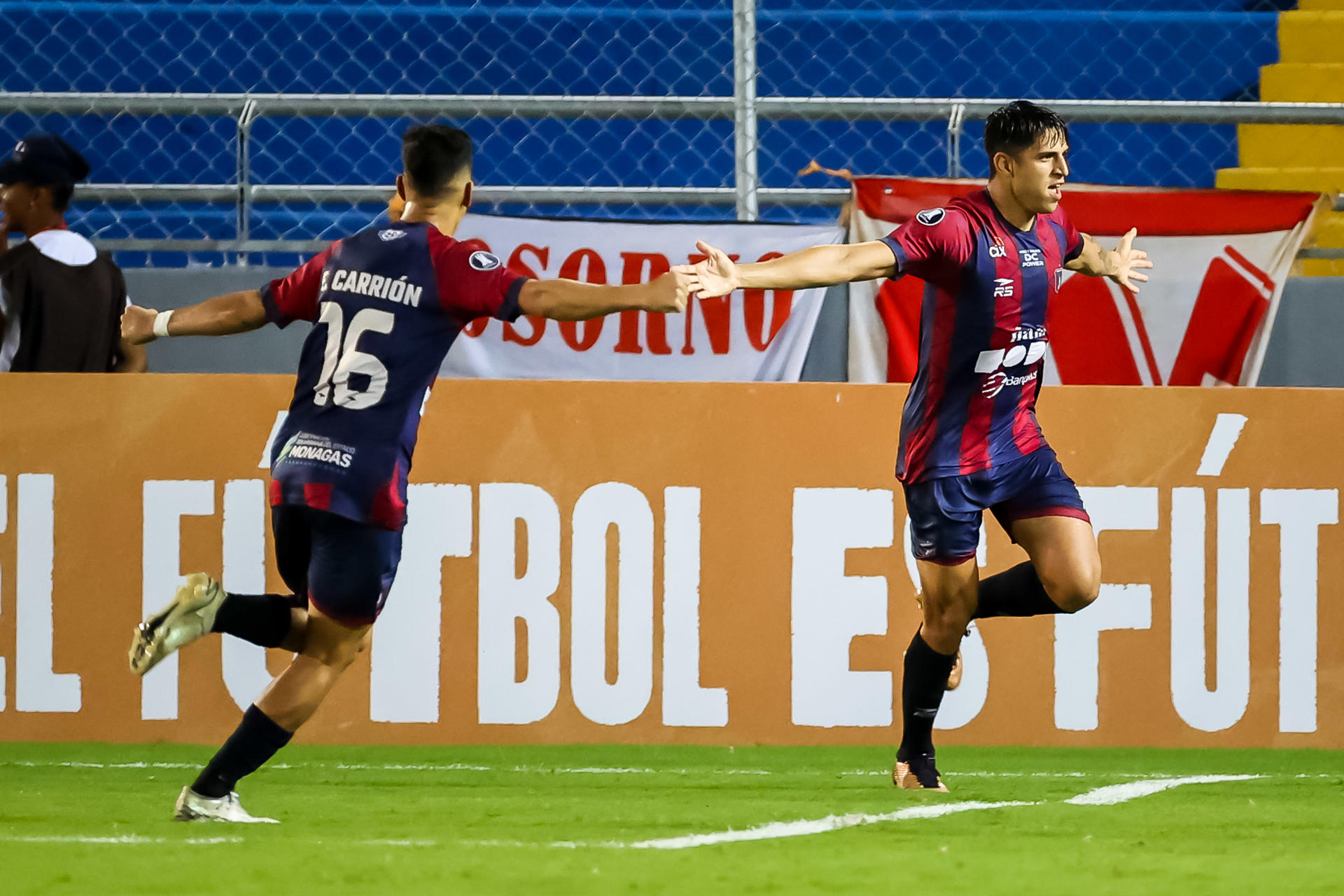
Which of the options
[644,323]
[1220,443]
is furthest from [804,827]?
[644,323]

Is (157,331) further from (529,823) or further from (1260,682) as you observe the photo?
(1260,682)

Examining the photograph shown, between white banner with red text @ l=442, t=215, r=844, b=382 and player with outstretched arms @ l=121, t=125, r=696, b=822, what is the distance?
8.90 ft

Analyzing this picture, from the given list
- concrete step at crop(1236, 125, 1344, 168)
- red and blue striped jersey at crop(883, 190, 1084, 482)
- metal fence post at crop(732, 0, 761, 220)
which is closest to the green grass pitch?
red and blue striped jersey at crop(883, 190, 1084, 482)

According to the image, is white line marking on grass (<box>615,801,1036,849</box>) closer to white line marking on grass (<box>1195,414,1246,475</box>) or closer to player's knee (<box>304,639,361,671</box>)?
player's knee (<box>304,639,361,671</box>)

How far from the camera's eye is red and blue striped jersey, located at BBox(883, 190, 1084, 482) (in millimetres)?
4547

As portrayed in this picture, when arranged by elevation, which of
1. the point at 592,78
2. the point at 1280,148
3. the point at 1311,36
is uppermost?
the point at 1311,36

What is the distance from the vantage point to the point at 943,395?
15.3ft

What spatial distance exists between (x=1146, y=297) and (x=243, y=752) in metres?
4.26

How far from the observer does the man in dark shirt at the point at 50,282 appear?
20.1ft

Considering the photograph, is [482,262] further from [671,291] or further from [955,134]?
[955,134]

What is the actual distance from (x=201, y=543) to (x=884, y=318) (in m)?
2.67

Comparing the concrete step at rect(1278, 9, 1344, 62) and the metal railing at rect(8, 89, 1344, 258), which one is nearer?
the metal railing at rect(8, 89, 1344, 258)

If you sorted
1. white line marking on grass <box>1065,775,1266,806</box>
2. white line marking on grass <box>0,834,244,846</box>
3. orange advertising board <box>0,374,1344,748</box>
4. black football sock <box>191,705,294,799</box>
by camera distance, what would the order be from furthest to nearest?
orange advertising board <box>0,374,1344,748</box>, white line marking on grass <box>1065,775,1266,806</box>, black football sock <box>191,705,294,799</box>, white line marking on grass <box>0,834,244,846</box>

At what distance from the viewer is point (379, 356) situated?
3877mm
